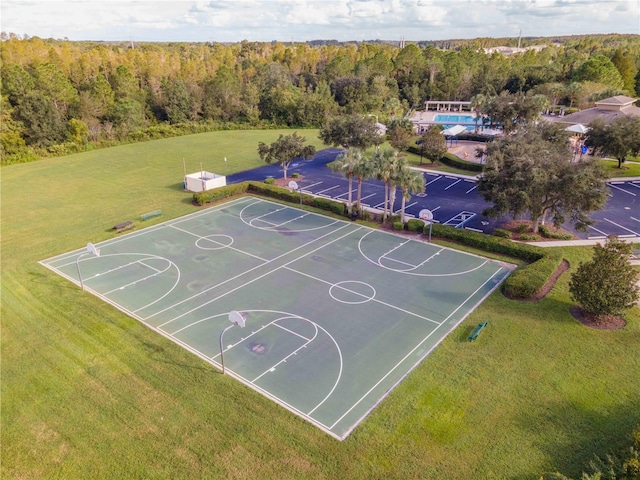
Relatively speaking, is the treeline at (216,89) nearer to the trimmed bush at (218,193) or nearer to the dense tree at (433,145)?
the dense tree at (433,145)

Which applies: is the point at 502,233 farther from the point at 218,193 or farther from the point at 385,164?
the point at 218,193

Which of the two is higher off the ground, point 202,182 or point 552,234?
point 202,182

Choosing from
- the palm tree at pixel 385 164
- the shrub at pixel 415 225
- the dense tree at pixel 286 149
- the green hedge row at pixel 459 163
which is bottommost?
the shrub at pixel 415 225

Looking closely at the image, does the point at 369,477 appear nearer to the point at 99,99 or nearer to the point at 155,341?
the point at 155,341

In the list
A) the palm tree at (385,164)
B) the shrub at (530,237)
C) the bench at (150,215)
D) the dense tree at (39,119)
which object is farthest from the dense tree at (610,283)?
the dense tree at (39,119)

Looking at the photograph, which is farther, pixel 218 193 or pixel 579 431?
pixel 218 193

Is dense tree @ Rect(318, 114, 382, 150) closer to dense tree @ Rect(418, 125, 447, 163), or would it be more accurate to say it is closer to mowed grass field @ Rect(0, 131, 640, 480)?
dense tree @ Rect(418, 125, 447, 163)

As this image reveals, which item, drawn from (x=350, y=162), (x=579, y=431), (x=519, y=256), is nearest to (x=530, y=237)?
(x=519, y=256)

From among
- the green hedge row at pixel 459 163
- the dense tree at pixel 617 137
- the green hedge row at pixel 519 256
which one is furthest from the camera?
the green hedge row at pixel 459 163
